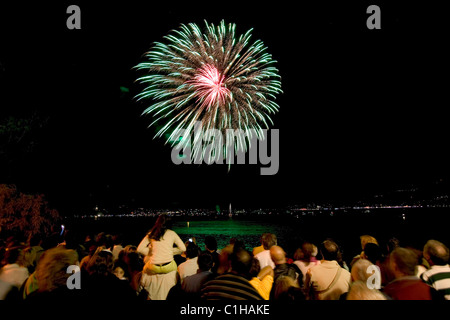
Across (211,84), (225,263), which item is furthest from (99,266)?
(211,84)

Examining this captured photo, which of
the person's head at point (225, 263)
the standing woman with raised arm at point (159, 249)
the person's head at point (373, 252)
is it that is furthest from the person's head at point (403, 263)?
the standing woman with raised arm at point (159, 249)

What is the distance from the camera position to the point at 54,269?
441cm

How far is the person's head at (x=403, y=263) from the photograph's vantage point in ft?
15.3

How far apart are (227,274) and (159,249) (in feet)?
10.5

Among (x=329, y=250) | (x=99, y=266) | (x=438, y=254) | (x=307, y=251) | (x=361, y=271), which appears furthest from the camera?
(x=307, y=251)

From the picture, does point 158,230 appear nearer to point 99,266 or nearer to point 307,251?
point 99,266

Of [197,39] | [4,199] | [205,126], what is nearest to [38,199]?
[4,199]

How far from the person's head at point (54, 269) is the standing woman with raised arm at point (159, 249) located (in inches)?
112

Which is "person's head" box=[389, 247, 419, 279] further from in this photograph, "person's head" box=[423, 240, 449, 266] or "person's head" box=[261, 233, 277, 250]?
"person's head" box=[261, 233, 277, 250]

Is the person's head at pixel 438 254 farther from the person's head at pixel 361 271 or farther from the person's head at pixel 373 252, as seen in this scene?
the person's head at pixel 373 252

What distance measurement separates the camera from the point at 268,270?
5.55 meters

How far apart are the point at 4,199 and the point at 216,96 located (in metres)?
18.9
